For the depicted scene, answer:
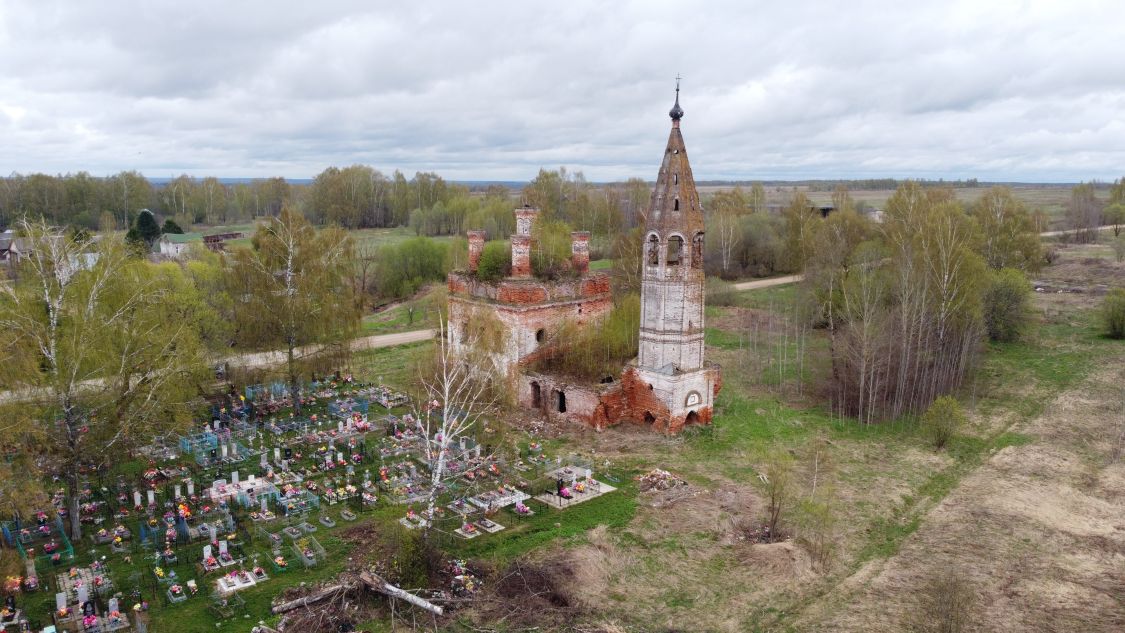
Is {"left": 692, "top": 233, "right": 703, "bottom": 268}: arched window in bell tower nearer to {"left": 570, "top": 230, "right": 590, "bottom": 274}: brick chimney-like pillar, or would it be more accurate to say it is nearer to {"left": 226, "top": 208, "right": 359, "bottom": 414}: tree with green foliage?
{"left": 570, "top": 230, "right": 590, "bottom": 274}: brick chimney-like pillar

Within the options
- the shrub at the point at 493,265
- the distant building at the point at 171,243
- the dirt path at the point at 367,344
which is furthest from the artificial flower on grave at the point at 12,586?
the distant building at the point at 171,243

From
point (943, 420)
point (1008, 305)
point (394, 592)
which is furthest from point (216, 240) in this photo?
point (1008, 305)

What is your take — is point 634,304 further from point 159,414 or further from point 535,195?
point 535,195

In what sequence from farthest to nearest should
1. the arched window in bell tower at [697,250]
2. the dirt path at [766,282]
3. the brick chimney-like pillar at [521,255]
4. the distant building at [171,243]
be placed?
the dirt path at [766,282]
the distant building at [171,243]
the brick chimney-like pillar at [521,255]
the arched window in bell tower at [697,250]

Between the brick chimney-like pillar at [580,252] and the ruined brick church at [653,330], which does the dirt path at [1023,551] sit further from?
the brick chimney-like pillar at [580,252]

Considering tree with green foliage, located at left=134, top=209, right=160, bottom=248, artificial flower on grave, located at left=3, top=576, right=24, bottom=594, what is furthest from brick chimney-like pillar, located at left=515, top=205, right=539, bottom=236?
tree with green foliage, located at left=134, top=209, right=160, bottom=248

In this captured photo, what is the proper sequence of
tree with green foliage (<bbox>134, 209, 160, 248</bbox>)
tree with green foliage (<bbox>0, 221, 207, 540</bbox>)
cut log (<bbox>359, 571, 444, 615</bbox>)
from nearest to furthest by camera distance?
cut log (<bbox>359, 571, 444, 615</bbox>), tree with green foliage (<bbox>0, 221, 207, 540</bbox>), tree with green foliage (<bbox>134, 209, 160, 248</bbox>)
